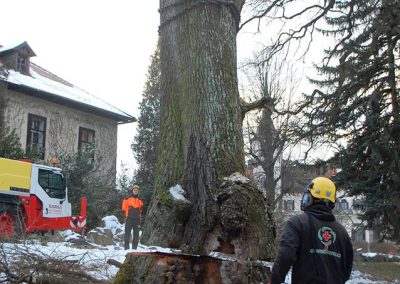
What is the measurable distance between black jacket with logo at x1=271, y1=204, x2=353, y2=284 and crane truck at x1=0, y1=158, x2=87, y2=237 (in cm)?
1224

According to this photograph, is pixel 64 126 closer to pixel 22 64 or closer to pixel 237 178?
pixel 22 64

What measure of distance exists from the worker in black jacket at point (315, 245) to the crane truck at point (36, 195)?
12.2 meters

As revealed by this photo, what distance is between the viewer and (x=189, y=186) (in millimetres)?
5570

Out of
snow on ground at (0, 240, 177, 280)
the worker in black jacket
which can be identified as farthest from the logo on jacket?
snow on ground at (0, 240, 177, 280)

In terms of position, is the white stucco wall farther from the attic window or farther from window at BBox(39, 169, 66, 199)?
window at BBox(39, 169, 66, 199)

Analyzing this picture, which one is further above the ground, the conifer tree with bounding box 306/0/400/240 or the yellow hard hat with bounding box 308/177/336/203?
the conifer tree with bounding box 306/0/400/240

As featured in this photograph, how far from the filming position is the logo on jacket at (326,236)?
4.53 meters

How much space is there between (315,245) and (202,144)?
5.72 ft

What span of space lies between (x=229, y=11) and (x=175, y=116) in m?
1.46

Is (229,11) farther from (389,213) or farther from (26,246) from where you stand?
(389,213)

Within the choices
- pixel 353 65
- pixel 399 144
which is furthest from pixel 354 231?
pixel 353 65

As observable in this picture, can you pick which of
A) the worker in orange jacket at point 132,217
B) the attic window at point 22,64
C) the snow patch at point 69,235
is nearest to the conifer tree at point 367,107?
the worker in orange jacket at point 132,217

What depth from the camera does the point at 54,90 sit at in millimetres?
27469

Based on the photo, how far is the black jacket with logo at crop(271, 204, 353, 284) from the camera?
14.4 ft
